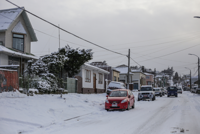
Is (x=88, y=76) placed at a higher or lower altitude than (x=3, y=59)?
lower

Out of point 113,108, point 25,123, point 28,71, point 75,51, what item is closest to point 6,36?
point 28,71

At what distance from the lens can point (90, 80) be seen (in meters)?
34.5

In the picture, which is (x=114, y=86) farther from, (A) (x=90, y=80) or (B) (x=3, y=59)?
(B) (x=3, y=59)

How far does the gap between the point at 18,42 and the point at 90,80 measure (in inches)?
501

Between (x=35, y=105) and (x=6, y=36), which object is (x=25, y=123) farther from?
(x=6, y=36)

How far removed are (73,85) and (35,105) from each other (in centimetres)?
1353

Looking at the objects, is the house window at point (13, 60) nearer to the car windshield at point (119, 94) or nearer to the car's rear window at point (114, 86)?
the car windshield at point (119, 94)

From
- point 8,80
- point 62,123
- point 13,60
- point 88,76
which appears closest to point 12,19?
point 13,60

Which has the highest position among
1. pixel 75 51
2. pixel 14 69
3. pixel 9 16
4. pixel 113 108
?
pixel 9 16

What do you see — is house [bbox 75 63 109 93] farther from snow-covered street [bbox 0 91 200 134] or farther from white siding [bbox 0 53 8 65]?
snow-covered street [bbox 0 91 200 134]

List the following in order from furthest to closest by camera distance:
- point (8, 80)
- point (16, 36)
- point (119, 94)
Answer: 1. point (16, 36)
2. point (119, 94)
3. point (8, 80)

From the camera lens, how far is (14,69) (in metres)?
16.8

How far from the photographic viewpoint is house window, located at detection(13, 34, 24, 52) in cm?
2438

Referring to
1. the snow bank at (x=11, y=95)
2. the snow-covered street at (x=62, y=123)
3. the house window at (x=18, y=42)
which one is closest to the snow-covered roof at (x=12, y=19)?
the house window at (x=18, y=42)
